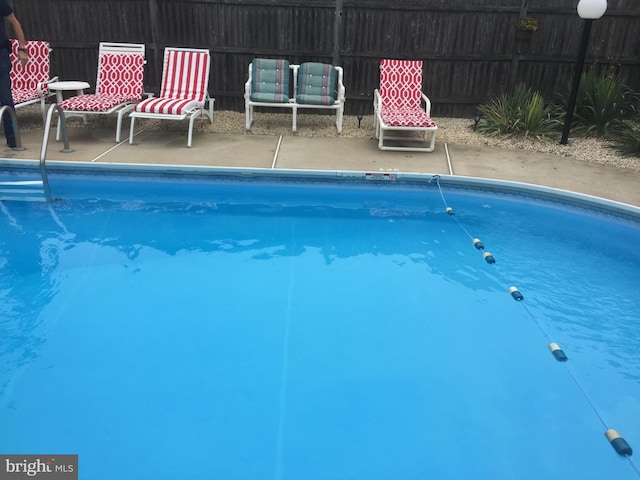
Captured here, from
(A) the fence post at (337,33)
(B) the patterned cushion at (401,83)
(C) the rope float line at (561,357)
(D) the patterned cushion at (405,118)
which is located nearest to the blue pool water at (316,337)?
(C) the rope float line at (561,357)

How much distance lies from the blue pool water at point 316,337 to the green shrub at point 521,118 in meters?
2.08

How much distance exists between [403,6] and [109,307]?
5979 millimetres

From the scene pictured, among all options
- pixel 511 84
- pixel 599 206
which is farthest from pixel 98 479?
pixel 511 84

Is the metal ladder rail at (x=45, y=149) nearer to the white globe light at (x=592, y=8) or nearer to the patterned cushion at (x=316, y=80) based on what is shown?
the patterned cushion at (x=316, y=80)

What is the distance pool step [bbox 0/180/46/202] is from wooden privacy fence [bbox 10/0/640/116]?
3.02m

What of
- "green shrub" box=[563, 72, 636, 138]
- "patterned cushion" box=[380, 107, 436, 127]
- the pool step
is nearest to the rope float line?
"patterned cushion" box=[380, 107, 436, 127]

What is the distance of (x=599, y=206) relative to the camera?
5191mm

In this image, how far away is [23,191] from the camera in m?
5.41

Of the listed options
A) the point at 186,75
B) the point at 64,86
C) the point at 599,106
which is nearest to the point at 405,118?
the point at 599,106

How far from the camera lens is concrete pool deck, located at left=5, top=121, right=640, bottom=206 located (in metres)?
5.79

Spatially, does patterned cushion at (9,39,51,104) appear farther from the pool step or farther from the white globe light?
the white globe light

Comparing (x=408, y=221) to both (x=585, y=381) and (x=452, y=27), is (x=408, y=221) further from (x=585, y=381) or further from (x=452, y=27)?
(x=452, y=27)

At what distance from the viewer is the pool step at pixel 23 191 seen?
531cm

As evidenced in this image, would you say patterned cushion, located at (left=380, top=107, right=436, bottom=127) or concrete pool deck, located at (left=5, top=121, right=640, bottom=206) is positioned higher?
patterned cushion, located at (left=380, top=107, right=436, bottom=127)
